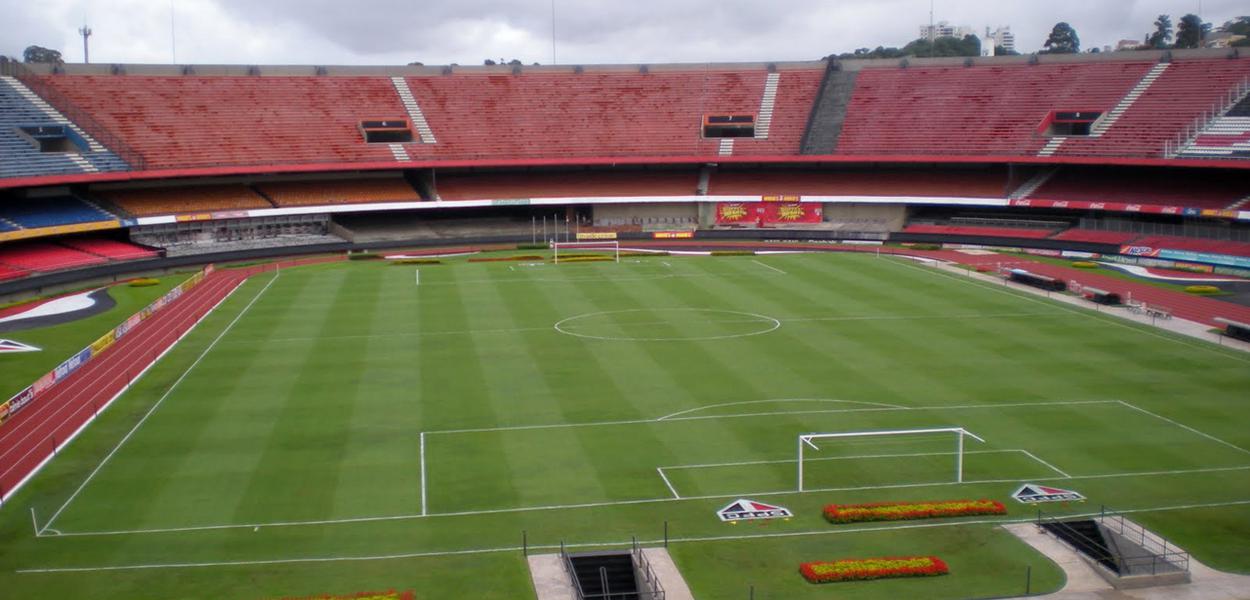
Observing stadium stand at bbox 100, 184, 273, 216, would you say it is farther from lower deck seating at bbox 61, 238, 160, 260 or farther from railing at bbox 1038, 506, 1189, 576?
railing at bbox 1038, 506, 1189, 576

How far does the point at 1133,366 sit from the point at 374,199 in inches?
2175

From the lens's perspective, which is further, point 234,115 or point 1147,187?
point 234,115

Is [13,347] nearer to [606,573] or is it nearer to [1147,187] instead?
[606,573]

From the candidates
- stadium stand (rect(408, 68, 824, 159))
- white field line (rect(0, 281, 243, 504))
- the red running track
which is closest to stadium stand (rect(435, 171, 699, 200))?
stadium stand (rect(408, 68, 824, 159))

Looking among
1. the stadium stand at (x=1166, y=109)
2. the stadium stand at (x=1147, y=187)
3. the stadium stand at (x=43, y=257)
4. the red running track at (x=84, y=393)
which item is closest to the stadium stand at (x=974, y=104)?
the stadium stand at (x=1166, y=109)

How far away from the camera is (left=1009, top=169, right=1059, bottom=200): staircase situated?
7788cm

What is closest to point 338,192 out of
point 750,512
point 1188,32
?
point 750,512

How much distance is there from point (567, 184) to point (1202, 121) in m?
44.3

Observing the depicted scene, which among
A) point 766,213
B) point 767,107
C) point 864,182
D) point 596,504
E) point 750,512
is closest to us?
point 750,512

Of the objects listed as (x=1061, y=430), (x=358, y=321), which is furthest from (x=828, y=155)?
(x=1061, y=430)

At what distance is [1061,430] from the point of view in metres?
32.2

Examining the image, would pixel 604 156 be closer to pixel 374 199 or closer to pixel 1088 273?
pixel 374 199

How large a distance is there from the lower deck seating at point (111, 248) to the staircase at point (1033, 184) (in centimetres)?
5733

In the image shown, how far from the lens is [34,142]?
226 feet
